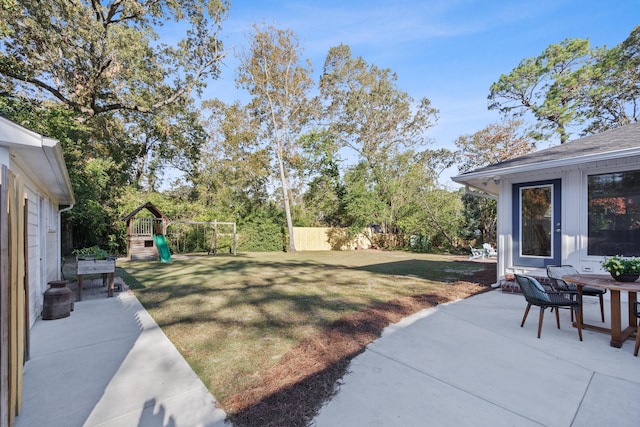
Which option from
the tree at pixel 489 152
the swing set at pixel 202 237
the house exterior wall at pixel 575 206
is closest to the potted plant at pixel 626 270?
the house exterior wall at pixel 575 206

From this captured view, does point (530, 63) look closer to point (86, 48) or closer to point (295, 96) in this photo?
point (295, 96)

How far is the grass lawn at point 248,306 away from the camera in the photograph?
2.84m

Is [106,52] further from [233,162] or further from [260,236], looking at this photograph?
[260,236]

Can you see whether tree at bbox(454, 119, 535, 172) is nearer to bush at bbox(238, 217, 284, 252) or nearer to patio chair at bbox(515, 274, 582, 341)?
bush at bbox(238, 217, 284, 252)

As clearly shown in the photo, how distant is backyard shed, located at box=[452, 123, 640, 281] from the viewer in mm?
5066

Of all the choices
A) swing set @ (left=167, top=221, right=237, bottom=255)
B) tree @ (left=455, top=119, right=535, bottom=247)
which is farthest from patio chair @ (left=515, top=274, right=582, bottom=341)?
tree @ (left=455, top=119, right=535, bottom=247)

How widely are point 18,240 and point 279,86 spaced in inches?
699

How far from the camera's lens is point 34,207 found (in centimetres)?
425

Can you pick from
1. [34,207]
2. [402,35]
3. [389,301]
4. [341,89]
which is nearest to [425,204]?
[402,35]

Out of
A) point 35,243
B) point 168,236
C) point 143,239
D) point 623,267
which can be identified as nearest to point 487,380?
point 623,267

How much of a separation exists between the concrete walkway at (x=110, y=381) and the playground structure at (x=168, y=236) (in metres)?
8.32

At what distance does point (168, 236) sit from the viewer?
14.1m

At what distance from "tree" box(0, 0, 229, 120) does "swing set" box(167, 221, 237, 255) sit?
18.9 ft

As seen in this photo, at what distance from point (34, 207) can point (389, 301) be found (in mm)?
5706
